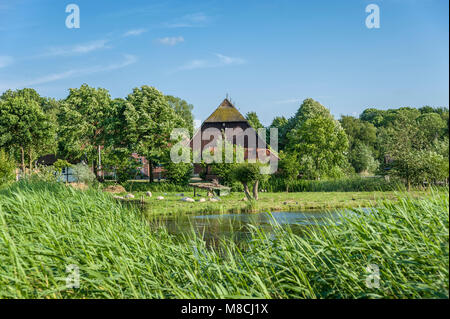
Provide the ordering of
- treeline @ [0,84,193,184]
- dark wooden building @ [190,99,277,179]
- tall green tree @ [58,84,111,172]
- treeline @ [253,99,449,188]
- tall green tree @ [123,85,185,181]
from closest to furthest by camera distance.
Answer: treeline @ [253,99,449,188], tall green tree @ [123,85,185,181], treeline @ [0,84,193,184], tall green tree @ [58,84,111,172], dark wooden building @ [190,99,277,179]

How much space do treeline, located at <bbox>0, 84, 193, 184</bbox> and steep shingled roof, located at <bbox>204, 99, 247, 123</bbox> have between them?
3.39 m

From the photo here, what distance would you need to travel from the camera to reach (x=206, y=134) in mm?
32344

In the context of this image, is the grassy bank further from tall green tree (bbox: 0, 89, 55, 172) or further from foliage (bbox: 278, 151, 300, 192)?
Answer: tall green tree (bbox: 0, 89, 55, 172)

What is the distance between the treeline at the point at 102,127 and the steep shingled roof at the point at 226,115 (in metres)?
3.39

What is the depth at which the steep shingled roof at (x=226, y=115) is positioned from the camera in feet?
115

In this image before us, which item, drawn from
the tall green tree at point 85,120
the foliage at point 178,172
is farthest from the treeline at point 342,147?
the tall green tree at point 85,120

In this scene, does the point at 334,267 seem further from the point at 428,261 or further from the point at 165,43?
the point at 165,43

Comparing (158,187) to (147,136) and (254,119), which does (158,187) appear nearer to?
(147,136)

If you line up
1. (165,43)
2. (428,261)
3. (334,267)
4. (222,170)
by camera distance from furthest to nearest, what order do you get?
(222,170)
(165,43)
(334,267)
(428,261)

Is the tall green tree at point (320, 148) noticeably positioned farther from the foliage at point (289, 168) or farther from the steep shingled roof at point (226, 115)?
the steep shingled roof at point (226, 115)

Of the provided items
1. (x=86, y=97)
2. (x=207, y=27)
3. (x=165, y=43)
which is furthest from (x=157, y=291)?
(x=86, y=97)

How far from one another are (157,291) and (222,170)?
62.1 feet

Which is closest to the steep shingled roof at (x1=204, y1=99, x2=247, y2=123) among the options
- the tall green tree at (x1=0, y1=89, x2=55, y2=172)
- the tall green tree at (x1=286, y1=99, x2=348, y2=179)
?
the tall green tree at (x1=286, y1=99, x2=348, y2=179)

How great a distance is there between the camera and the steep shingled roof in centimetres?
3491
